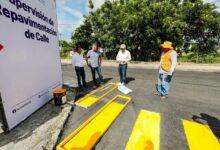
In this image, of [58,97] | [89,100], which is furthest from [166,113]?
[58,97]

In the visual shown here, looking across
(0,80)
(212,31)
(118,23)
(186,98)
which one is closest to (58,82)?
(0,80)

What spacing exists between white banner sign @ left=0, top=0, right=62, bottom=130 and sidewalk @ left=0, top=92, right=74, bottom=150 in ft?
0.69

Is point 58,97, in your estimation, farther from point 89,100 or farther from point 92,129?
point 92,129

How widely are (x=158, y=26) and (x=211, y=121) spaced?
14.5 metres

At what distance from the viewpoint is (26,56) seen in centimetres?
386

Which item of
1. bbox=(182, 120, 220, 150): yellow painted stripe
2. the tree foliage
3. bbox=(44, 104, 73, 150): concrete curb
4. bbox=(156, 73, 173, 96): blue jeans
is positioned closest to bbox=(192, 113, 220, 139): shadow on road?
bbox=(182, 120, 220, 150): yellow painted stripe

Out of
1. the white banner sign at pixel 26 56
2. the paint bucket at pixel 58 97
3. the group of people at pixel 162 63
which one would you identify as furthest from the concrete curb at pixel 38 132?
the group of people at pixel 162 63

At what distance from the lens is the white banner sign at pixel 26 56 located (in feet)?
10.6

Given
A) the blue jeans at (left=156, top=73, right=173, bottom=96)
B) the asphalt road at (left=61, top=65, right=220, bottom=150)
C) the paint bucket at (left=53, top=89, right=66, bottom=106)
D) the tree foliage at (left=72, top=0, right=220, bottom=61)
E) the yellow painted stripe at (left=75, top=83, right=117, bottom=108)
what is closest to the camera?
the asphalt road at (left=61, top=65, right=220, bottom=150)

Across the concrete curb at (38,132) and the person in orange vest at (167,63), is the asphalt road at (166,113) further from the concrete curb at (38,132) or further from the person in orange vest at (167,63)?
the person in orange vest at (167,63)

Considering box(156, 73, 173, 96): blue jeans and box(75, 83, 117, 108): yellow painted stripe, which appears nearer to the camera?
box(75, 83, 117, 108): yellow painted stripe

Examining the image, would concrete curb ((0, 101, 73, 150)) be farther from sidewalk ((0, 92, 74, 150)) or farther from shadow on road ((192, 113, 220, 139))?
shadow on road ((192, 113, 220, 139))

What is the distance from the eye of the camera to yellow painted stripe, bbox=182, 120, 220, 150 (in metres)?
2.85

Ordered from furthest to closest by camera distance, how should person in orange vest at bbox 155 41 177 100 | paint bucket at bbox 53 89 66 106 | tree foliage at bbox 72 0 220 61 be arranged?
1. tree foliage at bbox 72 0 220 61
2. person in orange vest at bbox 155 41 177 100
3. paint bucket at bbox 53 89 66 106
